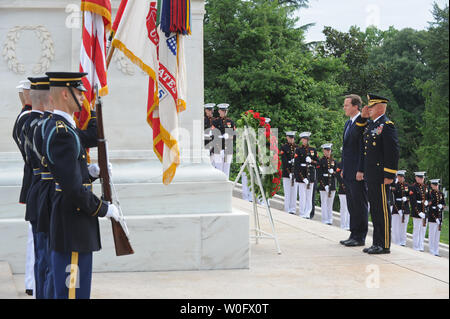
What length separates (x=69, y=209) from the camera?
3.77 meters

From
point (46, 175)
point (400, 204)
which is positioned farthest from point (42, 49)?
point (400, 204)

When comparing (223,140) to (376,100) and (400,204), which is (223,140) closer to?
(400,204)

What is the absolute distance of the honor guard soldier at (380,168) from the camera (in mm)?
7133

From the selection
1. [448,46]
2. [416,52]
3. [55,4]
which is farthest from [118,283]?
[416,52]

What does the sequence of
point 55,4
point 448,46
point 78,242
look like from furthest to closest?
point 55,4 < point 78,242 < point 448,46

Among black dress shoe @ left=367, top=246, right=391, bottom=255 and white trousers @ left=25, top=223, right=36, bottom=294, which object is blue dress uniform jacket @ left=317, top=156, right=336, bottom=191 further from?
white trousers @ left=25, top=223, right=36, bottom=294

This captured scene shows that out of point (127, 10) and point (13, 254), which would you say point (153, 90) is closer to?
point (127, 10)

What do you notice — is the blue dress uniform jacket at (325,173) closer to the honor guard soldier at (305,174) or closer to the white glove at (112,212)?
the honor guard soldier at (305,174)

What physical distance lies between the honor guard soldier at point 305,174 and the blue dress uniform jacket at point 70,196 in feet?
40.0

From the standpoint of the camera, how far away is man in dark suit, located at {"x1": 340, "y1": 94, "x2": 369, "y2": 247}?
7652 mm

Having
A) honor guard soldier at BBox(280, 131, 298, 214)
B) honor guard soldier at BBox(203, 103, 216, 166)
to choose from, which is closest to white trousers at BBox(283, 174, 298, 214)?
honor guard soldier at BBox(280, 131, 298, 214)

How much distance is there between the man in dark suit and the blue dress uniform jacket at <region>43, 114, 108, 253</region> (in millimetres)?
4428
